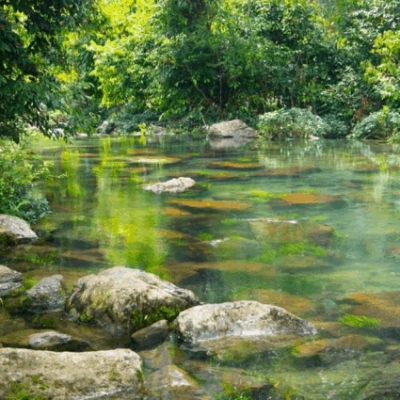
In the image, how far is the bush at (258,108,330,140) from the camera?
2244 centimetres

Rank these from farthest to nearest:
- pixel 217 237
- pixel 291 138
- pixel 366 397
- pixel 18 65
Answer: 1. pixel 291 138
2. pixel 217 237
3. pixel 18 65
4. pixel 366 397

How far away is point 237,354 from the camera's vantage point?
4.16 meters

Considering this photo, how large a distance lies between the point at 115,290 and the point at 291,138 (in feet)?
60.2

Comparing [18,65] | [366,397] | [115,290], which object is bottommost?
[366,397]

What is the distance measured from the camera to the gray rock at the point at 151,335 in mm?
4363

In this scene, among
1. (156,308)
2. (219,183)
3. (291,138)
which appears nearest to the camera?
(156,308)

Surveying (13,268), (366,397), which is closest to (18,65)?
(13,268)

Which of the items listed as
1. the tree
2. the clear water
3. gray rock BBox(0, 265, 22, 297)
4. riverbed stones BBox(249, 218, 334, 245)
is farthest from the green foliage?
the tree

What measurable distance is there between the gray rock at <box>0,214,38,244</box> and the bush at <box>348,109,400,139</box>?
49.6ft

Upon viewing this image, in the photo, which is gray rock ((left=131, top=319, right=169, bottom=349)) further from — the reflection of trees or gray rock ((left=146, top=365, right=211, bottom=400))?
the reflection of trees

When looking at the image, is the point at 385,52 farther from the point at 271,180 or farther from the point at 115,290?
the point at 115,290

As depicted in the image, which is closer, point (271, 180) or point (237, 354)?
point (237, 354)

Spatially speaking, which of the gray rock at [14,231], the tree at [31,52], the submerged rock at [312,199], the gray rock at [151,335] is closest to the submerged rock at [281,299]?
the gray rock at [151,335]

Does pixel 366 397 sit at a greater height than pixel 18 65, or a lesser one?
lesser
